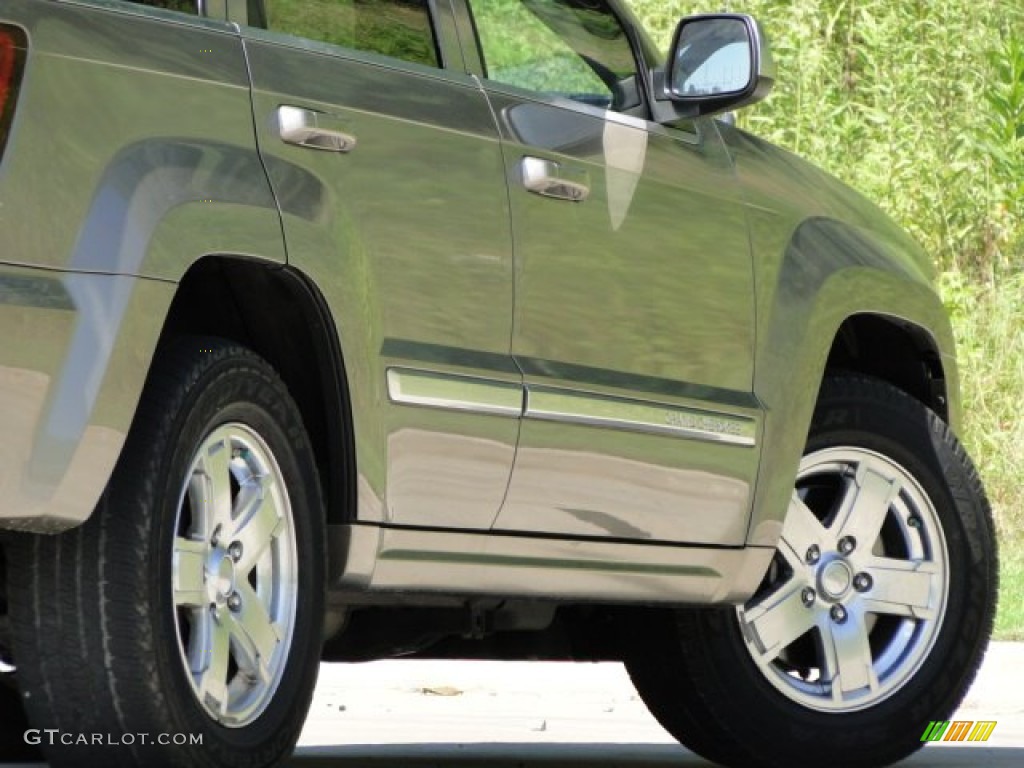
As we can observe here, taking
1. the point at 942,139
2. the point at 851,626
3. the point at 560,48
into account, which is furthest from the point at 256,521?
the point at 942,139

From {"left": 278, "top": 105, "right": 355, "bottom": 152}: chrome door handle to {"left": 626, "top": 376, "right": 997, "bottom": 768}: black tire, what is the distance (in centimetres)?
203

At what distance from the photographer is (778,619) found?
6277mm

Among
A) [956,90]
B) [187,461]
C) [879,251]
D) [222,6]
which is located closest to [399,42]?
[222,6]

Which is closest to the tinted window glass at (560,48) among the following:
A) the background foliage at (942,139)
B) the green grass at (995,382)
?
the green grass at (995,382)

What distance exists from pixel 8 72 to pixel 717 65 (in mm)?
2237

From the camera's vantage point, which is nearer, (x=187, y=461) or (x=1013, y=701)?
(x=187, y=461)

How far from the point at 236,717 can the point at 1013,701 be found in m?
4.11

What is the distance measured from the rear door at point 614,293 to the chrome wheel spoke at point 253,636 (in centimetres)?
67

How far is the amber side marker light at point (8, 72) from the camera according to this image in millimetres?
3957

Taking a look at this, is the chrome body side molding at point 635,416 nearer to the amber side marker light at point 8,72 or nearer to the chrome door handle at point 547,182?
the chrome door handle at point 547,182

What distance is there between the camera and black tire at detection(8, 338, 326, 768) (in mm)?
4219

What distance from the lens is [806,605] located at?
20.7 ft

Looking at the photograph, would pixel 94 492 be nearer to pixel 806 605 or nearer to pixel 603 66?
pixel 603 66

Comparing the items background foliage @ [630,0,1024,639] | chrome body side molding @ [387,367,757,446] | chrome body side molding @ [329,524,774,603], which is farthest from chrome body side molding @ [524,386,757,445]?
background foliage @ [630,0,1024,639]
